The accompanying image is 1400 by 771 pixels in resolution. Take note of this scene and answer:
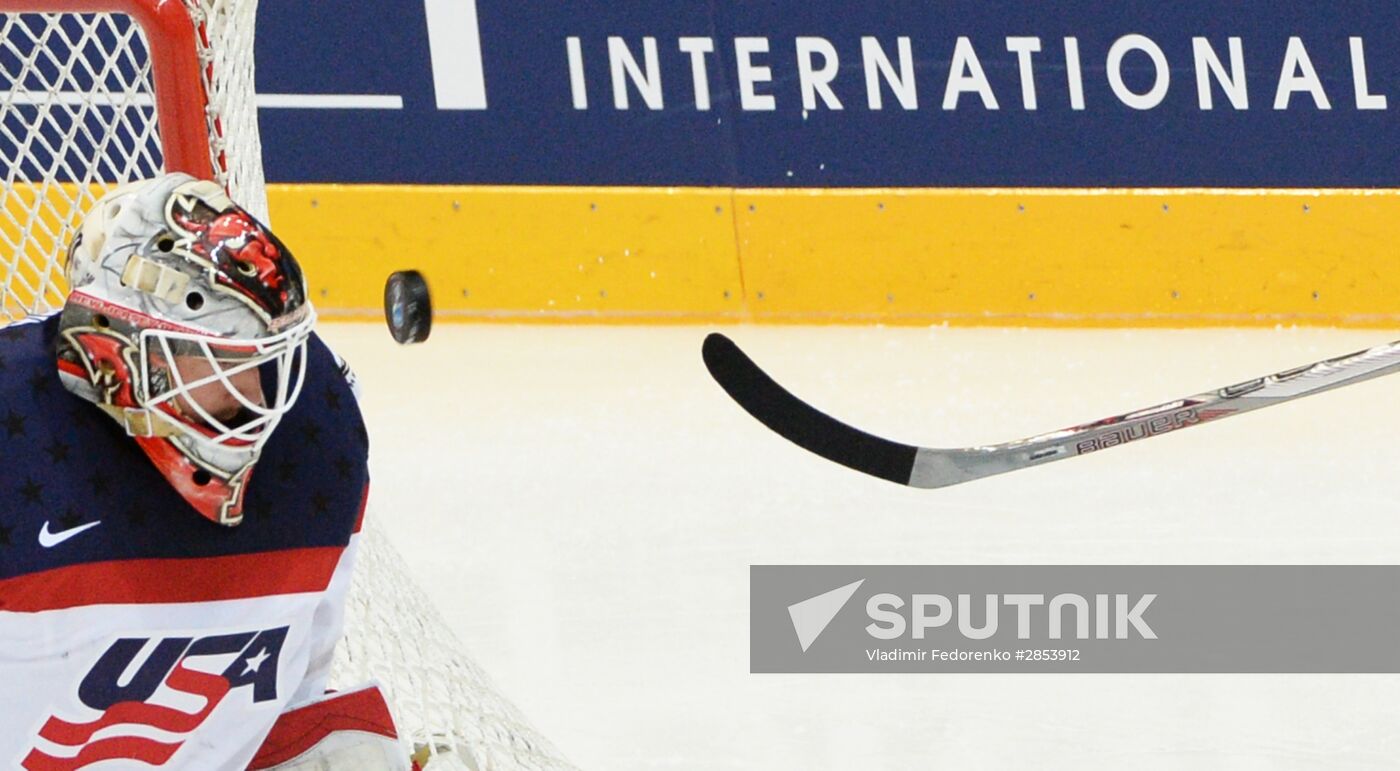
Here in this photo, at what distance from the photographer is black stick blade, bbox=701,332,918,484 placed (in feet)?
8.38

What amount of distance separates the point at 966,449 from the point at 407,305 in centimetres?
117

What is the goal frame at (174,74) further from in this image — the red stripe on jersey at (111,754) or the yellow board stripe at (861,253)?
the yellow board stripe at (861,253)

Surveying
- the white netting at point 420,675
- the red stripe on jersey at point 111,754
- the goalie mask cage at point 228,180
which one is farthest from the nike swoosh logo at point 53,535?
the white netting at point 420,675

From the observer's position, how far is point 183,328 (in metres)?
1.31

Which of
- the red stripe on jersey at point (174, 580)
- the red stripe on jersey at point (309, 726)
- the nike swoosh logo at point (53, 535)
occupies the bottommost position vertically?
the red stripe on jersey at point (309, 726)

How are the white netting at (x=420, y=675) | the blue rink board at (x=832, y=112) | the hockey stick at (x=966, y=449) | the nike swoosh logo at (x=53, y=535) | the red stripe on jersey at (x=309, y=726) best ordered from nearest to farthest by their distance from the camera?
1. the nike swoosh logo at (x=53, y=535)
2. the red stripe on jersey at (x=309, y=726)
3. the white netting at (x=420, y=675)
4. the hockey stick at (x=966, y=449)
5. the blue rink board at (x=832, y=112)

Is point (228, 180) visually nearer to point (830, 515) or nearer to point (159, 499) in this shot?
point (159, 499)

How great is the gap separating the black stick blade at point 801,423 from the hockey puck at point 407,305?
1059 millimetres

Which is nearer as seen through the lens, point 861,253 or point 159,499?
point 159,499

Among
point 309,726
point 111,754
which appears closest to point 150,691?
point 111,754

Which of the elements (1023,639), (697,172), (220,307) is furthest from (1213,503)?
(220,307)

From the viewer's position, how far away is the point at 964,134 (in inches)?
162

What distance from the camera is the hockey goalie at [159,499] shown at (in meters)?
1.31

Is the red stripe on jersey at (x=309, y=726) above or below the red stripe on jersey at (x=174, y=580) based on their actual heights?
below
